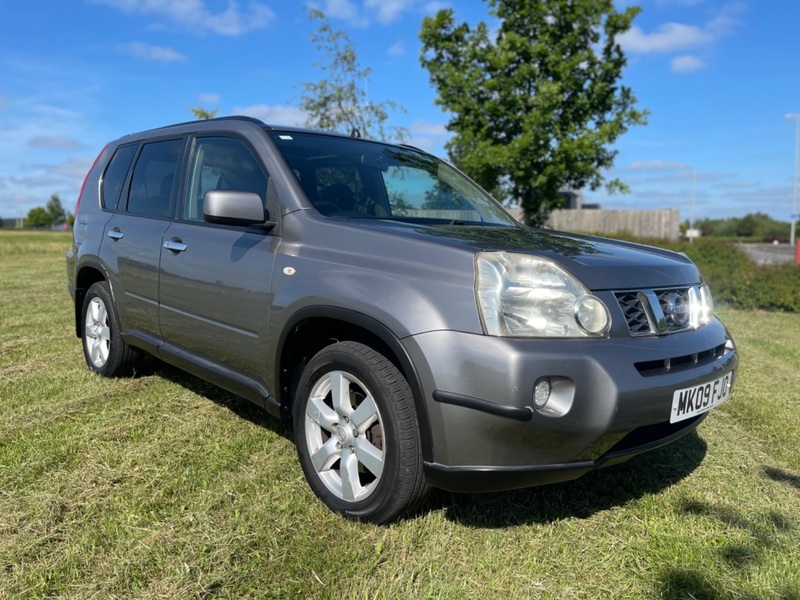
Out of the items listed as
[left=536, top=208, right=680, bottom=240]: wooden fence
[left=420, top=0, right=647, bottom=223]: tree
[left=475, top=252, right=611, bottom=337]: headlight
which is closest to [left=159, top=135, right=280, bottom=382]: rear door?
[left=475, top=252, right=611, bottom=337]: headlight

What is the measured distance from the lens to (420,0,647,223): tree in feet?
54.5

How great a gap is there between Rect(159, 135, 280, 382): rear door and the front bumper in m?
1.07

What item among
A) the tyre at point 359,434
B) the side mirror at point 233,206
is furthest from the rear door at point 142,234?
the tyre at point 359,434

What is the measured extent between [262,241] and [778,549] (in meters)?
2.61

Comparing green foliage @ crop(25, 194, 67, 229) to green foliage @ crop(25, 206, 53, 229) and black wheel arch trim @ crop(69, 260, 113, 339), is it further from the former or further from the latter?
black wheel arch trim @ crop(69, 260, 113, 339)

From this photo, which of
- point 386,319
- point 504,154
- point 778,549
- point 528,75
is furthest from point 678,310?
point 528,75

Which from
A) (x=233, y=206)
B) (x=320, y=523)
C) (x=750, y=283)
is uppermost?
(x=233, y=206)

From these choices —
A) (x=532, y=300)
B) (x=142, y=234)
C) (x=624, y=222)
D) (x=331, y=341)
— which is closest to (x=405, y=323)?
(x=532, y=300)

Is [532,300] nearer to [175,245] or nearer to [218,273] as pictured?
[218,273]

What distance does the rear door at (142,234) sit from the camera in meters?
3.94

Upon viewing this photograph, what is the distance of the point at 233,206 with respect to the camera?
9.70 feet

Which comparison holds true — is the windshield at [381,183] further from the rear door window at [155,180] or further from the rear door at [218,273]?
the rear door window at [155,180]

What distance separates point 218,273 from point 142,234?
1.08 meters

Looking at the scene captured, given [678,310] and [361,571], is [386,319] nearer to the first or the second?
[361,571]
